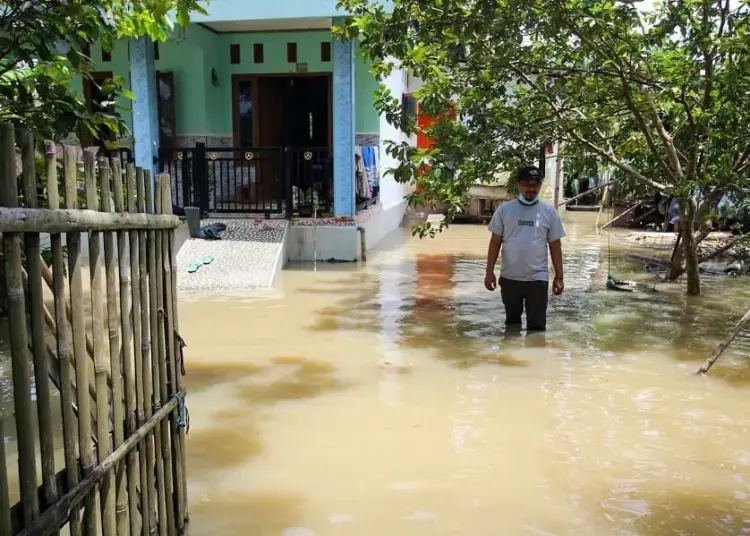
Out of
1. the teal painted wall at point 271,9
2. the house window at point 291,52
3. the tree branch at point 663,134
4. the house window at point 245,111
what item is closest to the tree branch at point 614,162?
the tree branch at point 663,134

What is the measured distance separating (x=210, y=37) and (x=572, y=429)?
35.2ft

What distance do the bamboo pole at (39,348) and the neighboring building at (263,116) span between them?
9.49 metres

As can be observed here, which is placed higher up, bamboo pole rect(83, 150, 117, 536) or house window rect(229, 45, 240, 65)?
house window rect(229, 45, 240, 65)

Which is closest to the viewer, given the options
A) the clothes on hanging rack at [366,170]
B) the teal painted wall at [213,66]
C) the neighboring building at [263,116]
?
the neighboring building at [263,116]

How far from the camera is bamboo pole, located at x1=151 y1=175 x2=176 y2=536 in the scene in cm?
285

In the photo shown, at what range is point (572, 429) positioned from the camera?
459 cm

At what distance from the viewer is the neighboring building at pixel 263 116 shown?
11.2 meters

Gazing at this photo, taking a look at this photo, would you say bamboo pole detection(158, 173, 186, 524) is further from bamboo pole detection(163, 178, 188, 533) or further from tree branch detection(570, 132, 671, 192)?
tree branch detection(570, 132, 671, 192)

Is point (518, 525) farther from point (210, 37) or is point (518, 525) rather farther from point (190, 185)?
point (210, 37)

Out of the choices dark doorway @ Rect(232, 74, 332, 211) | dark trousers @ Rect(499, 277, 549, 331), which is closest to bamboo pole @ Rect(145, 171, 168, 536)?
dark trousers @ Rect(499, 277, 549, 331)

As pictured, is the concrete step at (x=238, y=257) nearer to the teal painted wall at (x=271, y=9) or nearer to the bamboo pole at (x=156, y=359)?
the teal painted wall at (x=271, y=9)

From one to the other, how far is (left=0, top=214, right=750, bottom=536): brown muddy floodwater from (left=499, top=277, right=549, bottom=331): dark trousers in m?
0.21

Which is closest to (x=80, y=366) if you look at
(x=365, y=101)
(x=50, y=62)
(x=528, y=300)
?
(x=50, y=62)

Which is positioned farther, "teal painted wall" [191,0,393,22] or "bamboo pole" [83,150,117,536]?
"teal painted wall" [191,0,393,22]
